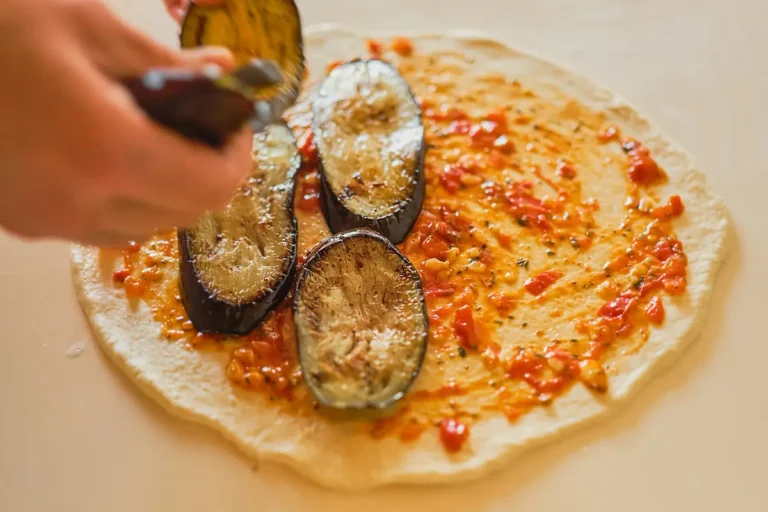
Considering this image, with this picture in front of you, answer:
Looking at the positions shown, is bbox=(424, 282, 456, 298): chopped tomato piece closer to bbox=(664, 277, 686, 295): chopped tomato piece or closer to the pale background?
the pale background

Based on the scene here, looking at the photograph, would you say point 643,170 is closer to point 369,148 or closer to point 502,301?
point 502,301

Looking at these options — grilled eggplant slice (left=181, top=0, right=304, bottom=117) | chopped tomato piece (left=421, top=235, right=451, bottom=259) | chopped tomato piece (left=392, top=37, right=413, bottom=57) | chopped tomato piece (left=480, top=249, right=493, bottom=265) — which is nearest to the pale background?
chopped tomato piece (left=480, top=249, right=493, bottom=265)

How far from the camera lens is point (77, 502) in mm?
2102

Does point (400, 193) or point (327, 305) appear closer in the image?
point (327, 305)

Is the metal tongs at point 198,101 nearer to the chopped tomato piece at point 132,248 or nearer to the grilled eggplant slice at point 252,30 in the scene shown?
the grilled eggplant slice at point 252,30

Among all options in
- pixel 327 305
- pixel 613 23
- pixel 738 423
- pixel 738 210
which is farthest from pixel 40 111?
pixel 613 23

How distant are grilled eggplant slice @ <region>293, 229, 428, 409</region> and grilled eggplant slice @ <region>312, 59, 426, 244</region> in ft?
0.60

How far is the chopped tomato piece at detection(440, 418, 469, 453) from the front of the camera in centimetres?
214

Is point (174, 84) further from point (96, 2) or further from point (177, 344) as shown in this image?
point (177, 344)

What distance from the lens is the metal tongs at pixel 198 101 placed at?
1476mm

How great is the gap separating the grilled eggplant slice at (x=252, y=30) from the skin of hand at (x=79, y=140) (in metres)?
0.81

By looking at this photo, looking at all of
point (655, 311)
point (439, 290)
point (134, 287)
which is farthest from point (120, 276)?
point (655, 311)

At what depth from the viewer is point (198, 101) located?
4.88 feet

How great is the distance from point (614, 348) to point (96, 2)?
1857 millimetres
